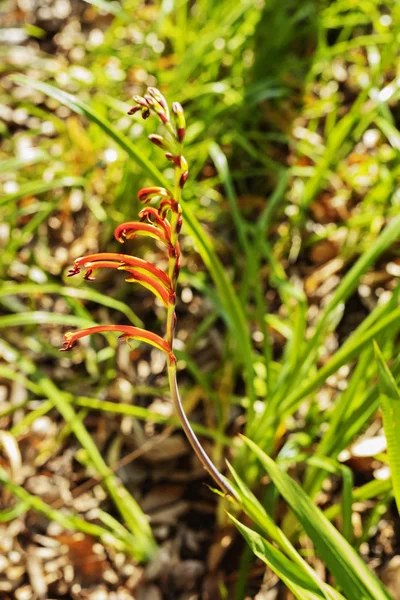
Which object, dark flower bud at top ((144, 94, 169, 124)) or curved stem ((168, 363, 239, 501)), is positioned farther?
curved stem ((168, 363, 239, 501))

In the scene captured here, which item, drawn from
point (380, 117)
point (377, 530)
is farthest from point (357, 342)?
point (380, 117)

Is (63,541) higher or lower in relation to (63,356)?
lower

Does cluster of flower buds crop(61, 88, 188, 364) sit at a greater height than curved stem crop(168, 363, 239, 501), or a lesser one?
greater

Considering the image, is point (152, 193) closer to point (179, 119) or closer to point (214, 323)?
point (179, 119)

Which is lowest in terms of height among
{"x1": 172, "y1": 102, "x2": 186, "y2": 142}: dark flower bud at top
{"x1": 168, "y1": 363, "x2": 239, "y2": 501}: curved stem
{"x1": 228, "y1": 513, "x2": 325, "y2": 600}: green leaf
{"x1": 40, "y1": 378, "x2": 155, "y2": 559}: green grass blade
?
{"x1": 40, "y1": 378, "x2": 155, "y2": 559}: green grass blade

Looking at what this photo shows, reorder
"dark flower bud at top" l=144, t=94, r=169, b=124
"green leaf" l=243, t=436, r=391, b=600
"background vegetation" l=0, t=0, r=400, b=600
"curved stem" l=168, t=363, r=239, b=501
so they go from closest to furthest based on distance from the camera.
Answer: "dark flower bud at top" l=144, t=94, r=169, b=124
"curved stem" l=168, t=363, r=239, b=501
"green leaf" l=243, t=436, r=391, b=600
"background vegetation" l=0, t=0, r=400, b=600

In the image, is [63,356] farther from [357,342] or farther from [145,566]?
[357,342]

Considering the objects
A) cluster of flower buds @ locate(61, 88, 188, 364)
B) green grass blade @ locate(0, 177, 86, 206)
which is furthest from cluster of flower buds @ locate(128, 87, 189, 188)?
green grass blade @ locate(0, 177, 86, 206)

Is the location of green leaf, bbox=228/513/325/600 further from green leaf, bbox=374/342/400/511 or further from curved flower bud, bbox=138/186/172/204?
curved flower bud, bbox=138/186/172/204
